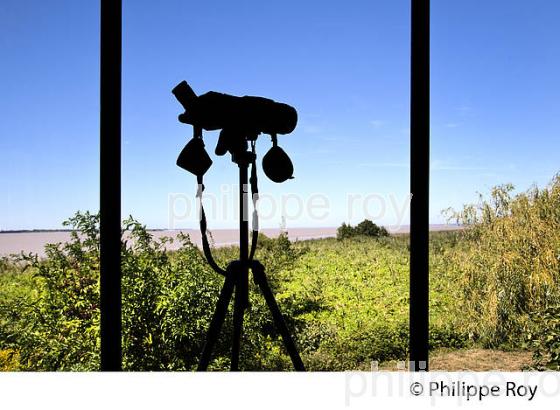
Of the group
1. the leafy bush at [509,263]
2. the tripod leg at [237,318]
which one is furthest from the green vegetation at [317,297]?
the tripod leg at [237,318]

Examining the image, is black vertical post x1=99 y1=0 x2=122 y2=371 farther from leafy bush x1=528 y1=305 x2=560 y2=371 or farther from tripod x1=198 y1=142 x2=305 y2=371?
leafy bush x1=528 y1=305 x2=560 y2=371

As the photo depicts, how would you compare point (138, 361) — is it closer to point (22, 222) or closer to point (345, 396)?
point (22, 222)

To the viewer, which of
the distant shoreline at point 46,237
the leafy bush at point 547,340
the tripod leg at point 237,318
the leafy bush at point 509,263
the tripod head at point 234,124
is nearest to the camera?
the tripod head at point 234,124

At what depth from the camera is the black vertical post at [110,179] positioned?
120 cm

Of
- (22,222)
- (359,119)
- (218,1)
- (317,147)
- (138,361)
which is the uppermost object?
(218,1)

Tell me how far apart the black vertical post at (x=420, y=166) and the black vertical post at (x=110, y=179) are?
712 millimetres

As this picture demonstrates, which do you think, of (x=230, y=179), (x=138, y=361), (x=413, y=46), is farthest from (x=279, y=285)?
(x=413, y=46)

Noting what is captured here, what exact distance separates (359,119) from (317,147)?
0.40 metres

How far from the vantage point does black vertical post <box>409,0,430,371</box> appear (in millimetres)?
1162

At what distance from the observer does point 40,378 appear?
55.9 inches

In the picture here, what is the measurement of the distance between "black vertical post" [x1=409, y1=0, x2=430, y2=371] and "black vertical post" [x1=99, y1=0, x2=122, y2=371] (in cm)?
71

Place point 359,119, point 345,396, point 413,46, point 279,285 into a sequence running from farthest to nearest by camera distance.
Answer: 1. point 279,285
2. point 359,119
3. point 345,396
4. point 413,46

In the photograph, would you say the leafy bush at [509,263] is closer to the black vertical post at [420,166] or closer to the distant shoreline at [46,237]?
the distant shoreline at [46,237]

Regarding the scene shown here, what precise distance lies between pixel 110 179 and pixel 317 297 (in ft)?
6.86
